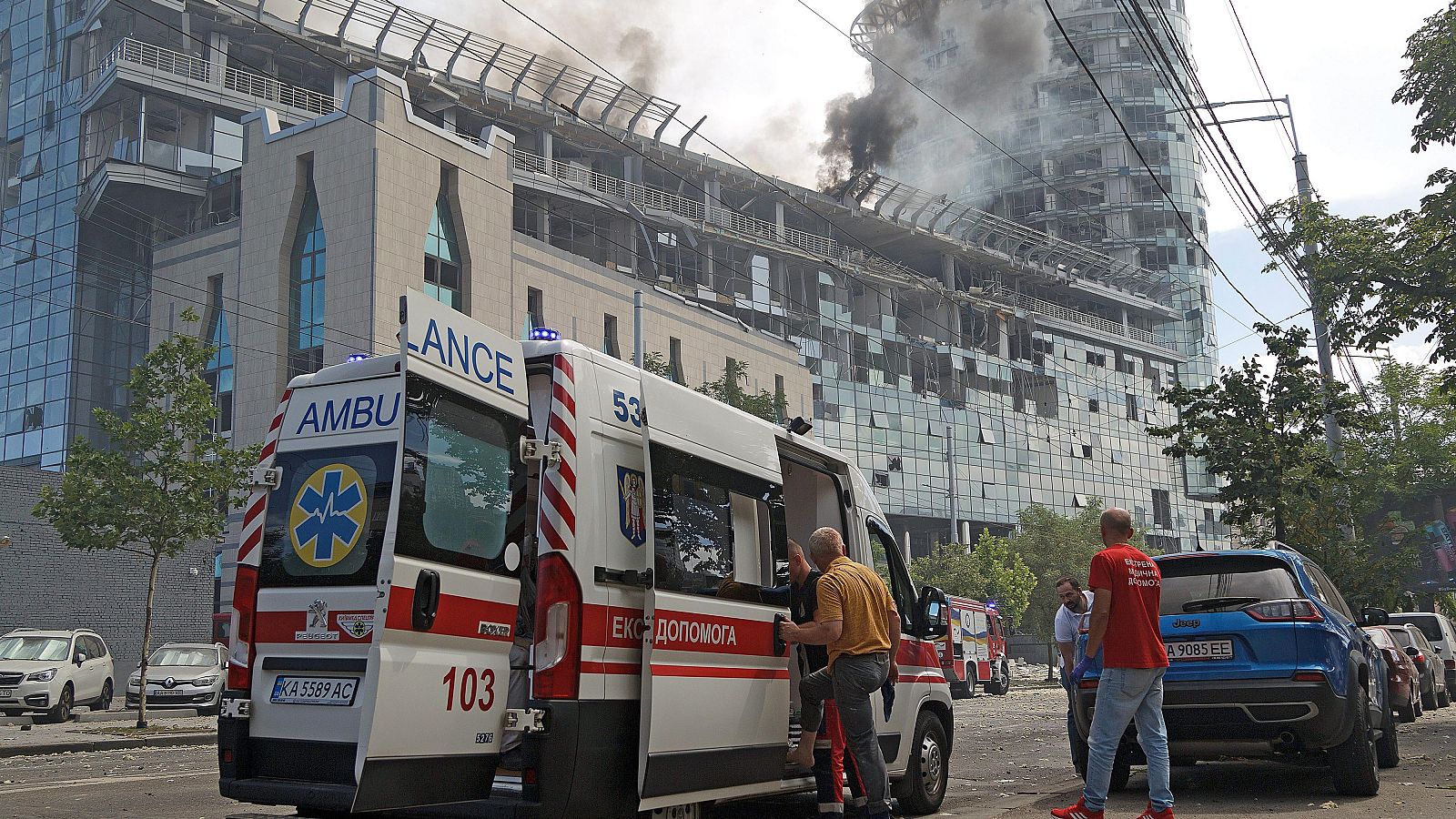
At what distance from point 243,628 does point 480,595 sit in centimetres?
127

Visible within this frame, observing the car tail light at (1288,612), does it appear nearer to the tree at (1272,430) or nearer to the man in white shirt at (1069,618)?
the man in white shirt at (1069,618)

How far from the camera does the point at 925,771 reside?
29.0ft

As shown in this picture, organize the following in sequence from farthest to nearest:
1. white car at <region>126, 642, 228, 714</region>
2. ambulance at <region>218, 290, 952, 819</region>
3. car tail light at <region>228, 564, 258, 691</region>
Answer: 1. white car at <region>126, 642, 228, 714</region>
2. car tail light at <region>228, 564, 258, 691</region>
3. ambulance at <region>218, 290, 952, 819</region>

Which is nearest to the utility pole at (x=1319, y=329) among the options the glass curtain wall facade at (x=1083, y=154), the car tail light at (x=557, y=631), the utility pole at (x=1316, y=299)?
the utility pole at (x=1316, y=299)

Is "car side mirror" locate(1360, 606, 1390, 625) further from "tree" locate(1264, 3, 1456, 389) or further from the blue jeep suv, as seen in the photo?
"tree" locate(1264, 3, 1456, 389)

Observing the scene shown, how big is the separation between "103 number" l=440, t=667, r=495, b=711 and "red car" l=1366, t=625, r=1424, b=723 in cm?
1286

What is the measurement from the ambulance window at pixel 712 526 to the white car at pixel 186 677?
20.7m

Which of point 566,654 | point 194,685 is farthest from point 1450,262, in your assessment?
point 194,685

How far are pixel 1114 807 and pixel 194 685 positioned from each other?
21.2 meters

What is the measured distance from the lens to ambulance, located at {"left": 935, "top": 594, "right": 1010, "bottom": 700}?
112 feet

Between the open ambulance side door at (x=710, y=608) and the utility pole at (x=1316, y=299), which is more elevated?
the utility pole at (x=1316, y=299)

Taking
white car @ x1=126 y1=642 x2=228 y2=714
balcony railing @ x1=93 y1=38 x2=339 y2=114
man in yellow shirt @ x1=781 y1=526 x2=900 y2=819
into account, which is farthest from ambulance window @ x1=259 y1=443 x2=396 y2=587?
balcony railing @ x1=93 y1=38 x2=339 y2=114

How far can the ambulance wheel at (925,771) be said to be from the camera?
869 centimetres

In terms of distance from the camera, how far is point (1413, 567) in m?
27.1
